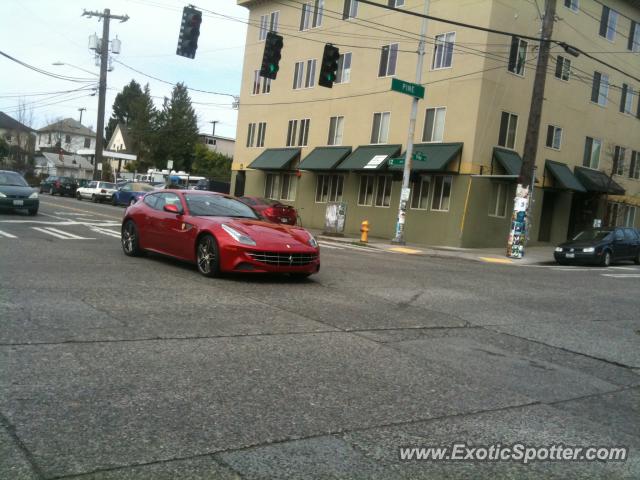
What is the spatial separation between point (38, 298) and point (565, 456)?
603 cm

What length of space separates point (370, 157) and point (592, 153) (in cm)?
1223

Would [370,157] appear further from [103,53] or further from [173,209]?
[103,53]

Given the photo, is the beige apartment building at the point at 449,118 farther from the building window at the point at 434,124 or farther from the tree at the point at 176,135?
the tree at the point at 176,135

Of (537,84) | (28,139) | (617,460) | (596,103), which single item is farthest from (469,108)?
(28,139)

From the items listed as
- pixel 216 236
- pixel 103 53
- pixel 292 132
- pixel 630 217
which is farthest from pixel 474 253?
pixel 103 53

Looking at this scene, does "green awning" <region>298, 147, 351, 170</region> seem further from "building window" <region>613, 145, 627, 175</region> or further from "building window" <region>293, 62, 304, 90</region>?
"building window" <region>613, 145, 627, 175</region>

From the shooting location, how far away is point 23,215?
2097 centimetres

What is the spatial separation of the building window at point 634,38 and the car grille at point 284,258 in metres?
30.4

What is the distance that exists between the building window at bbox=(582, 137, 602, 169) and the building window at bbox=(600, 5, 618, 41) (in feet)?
17.3

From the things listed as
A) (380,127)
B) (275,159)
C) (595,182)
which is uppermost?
(380,127)

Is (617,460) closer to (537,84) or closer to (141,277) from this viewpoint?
(141,277)

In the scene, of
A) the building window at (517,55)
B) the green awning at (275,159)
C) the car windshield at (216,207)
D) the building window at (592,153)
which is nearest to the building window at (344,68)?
the green awning at (275,159)

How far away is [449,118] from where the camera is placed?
2697cm

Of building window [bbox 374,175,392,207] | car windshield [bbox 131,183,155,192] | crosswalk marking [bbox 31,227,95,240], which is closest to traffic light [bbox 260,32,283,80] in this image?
crosswalk marking [bbox 31,227,95,240]
